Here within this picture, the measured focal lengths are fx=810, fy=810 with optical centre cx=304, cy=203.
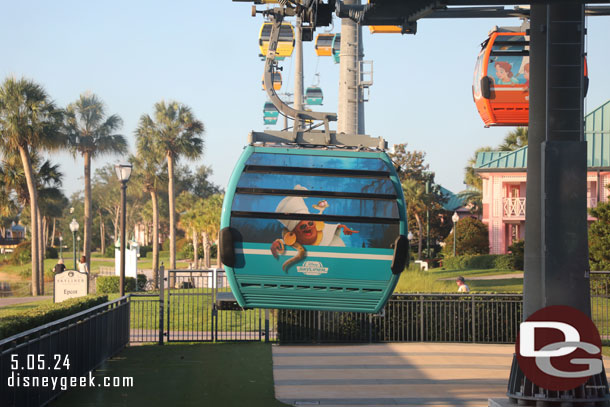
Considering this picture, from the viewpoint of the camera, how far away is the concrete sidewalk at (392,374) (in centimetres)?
1438

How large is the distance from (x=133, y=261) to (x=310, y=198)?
30.7m

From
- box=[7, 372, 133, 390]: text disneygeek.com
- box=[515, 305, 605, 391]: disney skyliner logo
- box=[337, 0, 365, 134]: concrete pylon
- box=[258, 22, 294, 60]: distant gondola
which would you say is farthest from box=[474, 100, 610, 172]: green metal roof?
box=[515, 305, 605, 391]: disney skyliner logo

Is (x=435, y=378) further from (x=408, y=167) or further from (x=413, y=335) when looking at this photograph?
(x=408, y=167)

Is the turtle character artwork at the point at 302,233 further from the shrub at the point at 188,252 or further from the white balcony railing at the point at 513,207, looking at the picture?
the shrub at the point at 188,252

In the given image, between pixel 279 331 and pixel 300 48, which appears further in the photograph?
pixel 300 48

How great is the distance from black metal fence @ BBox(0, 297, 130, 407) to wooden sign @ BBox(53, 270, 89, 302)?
518cm

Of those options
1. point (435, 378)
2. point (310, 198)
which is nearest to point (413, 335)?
point (435, 378)

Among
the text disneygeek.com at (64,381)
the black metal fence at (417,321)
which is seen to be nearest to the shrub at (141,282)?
the black metal fence at (417,321)

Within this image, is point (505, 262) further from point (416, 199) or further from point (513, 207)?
point (416, 199)

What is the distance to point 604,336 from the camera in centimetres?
2478

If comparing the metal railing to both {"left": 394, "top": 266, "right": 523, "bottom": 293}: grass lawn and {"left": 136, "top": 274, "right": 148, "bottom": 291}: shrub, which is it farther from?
{"left": 136, "top": 274, "right": 148, "bottom": 291}: shrub

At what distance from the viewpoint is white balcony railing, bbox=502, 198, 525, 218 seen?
54906 mm

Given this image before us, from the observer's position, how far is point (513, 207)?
182 ft

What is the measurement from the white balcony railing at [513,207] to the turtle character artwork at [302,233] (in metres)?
46.2
